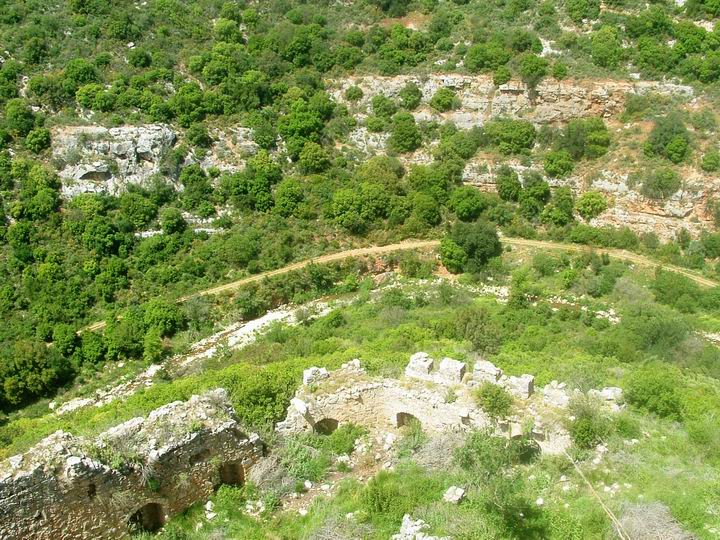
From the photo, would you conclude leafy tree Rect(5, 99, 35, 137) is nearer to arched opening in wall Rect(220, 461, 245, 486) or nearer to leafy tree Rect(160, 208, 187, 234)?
leafy tree Rect(160, 208, 187, 234)

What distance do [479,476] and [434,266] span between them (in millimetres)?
27627

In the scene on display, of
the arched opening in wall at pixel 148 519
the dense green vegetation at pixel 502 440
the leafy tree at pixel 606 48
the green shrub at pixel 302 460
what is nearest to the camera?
the dense green vegetation at pixel 502 440

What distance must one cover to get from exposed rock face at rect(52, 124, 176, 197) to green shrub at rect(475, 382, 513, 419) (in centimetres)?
3389

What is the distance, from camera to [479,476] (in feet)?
63.9

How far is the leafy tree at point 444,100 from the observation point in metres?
54.2

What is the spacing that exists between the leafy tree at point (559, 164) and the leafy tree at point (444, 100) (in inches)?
367

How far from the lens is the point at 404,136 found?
5269 centimetres

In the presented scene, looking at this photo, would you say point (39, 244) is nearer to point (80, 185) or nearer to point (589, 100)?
point (80, 185)

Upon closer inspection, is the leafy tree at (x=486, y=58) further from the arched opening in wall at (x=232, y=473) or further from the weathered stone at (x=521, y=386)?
the arched opening in wall at (x=232, y=473)

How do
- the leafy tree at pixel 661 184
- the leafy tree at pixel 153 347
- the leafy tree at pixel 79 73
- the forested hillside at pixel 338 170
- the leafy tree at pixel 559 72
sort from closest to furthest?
1. the leafy tree at pixel 153 347
2. the forested hillside at pixel 338 170
3. the leafy tree at pixel 661 184
4. the leafy tree at pixel 79 73
5. the leafy tree at pixel 559 72

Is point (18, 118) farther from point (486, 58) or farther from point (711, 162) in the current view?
point (711, 162)

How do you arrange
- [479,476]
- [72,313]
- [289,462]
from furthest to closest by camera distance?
[72,313] → [289,462] → [479,476]

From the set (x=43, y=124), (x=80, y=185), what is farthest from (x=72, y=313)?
(x=43, y=124)

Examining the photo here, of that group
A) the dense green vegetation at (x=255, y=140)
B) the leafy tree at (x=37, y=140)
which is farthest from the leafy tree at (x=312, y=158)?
the leafy tree at (x=37, y=140)
